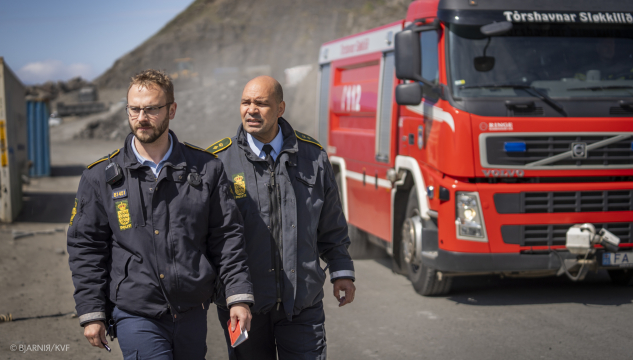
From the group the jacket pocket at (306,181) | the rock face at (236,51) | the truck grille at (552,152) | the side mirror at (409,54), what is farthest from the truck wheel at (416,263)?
the rock face at (236,51)

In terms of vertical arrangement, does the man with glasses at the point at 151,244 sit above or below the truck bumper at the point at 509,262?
above

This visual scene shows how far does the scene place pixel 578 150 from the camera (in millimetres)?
6266

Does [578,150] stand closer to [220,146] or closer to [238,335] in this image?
[220,146]

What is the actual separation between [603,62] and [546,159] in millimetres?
1178

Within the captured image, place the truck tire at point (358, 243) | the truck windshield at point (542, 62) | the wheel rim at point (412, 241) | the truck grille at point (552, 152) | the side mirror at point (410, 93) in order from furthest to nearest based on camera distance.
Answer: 1. the truck tire at point (358, 243)
2. the wheel rim at point (412, 241)
3. the side mirror at point (410, 93)
4. the truck windshield at point (542, 62)
5. the truck grille at point (552, 152)

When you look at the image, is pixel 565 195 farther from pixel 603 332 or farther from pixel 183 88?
pixel 183 88

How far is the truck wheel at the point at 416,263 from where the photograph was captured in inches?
274

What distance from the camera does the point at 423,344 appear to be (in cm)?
544

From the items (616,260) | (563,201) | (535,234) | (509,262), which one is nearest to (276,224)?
(509,262)

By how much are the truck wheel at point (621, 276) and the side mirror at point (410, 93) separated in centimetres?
306

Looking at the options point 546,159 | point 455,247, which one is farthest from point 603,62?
point 455,247

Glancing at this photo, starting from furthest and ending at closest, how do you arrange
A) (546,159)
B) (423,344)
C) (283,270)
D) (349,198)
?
(349,198) < (546,159) < (423,344) < (283,270)

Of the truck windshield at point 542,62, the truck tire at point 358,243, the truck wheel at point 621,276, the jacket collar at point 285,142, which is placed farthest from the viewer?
the truck tire at point 358,243

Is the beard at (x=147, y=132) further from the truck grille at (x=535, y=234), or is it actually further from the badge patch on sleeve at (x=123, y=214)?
the truck grille at (x=535, y=234)
